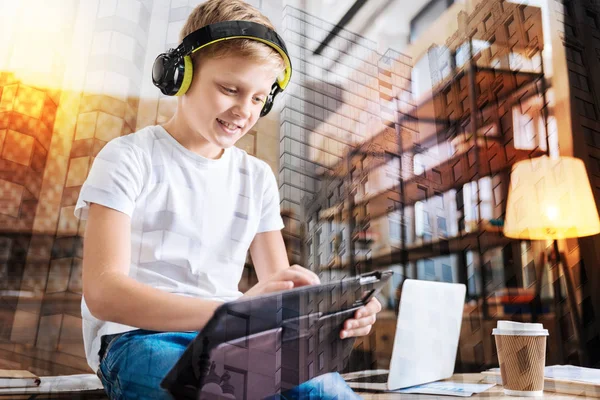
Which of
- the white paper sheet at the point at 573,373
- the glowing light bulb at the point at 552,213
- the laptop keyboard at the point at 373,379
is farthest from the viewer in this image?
the glowing light bulb at the point at 552,213

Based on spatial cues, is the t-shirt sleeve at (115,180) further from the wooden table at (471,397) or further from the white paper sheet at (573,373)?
the white paper sheet at (573,373)

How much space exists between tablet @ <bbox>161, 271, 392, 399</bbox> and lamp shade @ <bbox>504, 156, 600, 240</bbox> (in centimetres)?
51

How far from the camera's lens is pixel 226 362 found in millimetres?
491

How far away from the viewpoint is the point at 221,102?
0.57 meters

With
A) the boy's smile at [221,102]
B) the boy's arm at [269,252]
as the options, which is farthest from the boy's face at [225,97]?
the boy's arm at [269,252]

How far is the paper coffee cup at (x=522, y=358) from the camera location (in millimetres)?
819

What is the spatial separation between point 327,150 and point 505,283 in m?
0.49

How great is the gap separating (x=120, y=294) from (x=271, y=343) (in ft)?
0.54

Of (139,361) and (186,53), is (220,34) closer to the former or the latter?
(186,53)

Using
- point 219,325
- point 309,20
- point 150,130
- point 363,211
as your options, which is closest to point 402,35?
point 309,20

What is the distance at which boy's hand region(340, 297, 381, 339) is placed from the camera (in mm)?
582

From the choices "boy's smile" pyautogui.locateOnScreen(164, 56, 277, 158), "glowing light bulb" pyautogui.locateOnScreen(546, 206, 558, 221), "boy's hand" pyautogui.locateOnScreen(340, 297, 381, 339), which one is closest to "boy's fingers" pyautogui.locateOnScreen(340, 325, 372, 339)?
"boy's hand" pyautogui.locateOnScreen(340, 297, 381, 339)

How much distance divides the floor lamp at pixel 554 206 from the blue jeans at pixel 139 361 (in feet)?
2.20

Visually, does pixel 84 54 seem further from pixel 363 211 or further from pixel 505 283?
pixel 505 283
